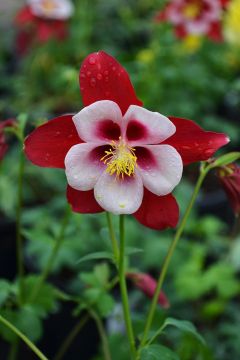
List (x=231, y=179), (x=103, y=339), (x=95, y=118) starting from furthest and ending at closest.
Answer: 1. (x=103, y=339)
2. (x=231, y=179)
3. (x=95, y=118)

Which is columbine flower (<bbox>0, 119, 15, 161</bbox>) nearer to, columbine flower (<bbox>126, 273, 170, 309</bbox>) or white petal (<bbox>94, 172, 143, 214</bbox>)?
white petal (<bbox>94, 172, 143, 214</bbox>)

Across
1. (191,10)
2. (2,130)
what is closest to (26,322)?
(2,130)

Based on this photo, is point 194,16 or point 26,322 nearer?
point 26,322

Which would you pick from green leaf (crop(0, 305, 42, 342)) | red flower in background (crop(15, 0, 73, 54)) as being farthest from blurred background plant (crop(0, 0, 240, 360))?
red flower in background (crop(15, 0, 73, 54))

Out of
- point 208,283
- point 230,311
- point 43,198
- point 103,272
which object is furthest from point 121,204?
point 43,198

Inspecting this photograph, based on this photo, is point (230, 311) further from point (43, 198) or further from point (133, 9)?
point (133, 9)

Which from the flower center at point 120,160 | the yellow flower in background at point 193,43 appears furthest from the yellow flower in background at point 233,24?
the flower center at point 120,160

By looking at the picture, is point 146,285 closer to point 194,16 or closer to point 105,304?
point 105,304
